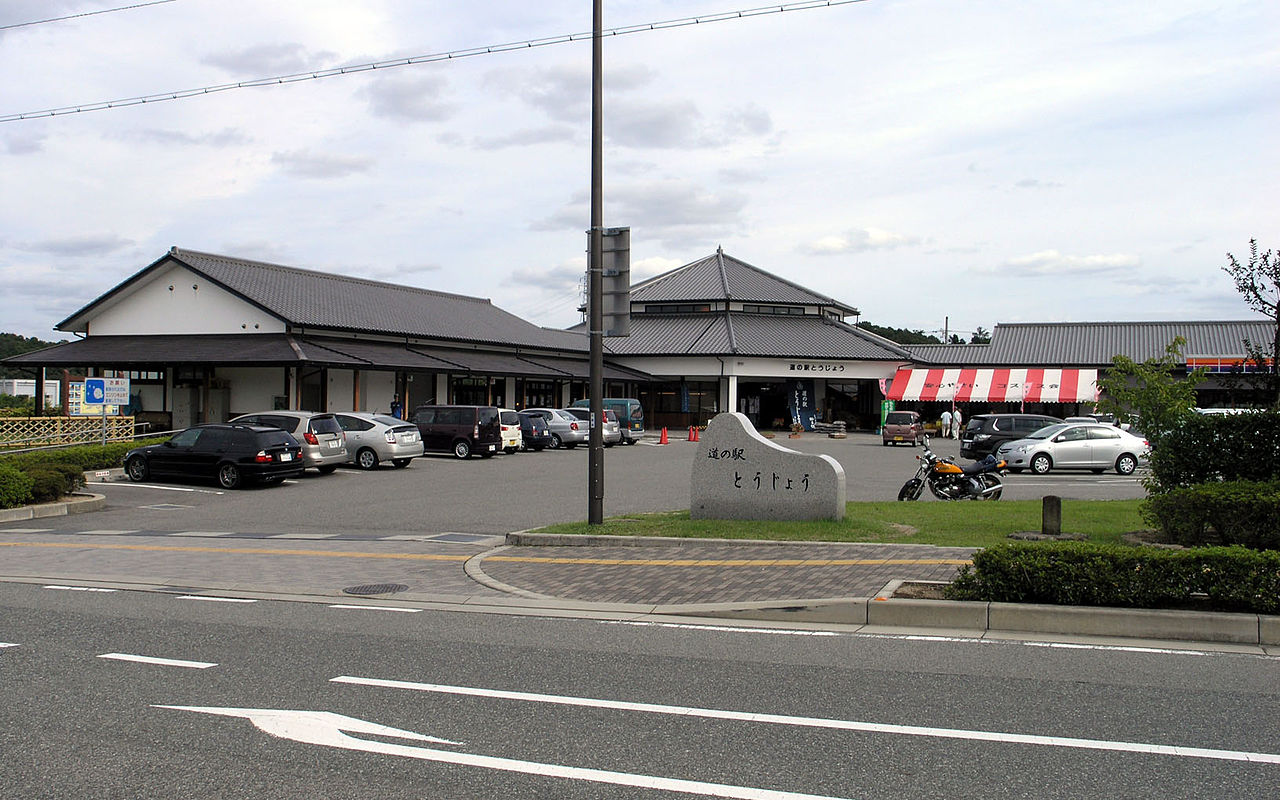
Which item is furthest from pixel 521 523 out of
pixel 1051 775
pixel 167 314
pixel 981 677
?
pixel 167 314

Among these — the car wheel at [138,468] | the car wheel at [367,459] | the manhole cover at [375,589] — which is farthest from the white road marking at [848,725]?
the car wheel at [367,459]

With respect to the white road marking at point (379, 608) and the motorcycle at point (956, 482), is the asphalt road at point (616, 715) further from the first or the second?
the motorcycle at point (956, 482)

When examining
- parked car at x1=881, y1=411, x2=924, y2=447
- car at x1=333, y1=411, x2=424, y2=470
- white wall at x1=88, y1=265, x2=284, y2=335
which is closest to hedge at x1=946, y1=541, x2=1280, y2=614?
car at x1=333, y1=411, x2=424, y2=470

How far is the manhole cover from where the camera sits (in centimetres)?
1108

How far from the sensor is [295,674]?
7.29 metres

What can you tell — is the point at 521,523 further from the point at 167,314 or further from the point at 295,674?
the point at 167,314

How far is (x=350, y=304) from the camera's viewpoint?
4591 cm

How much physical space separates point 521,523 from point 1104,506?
9.55m

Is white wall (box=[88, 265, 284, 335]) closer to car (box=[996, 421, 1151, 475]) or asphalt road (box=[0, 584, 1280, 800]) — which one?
car (box=[996, 421, 1151, 475])

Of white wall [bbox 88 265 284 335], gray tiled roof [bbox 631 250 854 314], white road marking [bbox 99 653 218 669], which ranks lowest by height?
white road marking [bbox 99 653 218 669]

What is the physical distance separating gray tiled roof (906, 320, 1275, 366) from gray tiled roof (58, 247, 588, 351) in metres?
26.5

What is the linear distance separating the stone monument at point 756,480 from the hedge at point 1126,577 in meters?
5.04

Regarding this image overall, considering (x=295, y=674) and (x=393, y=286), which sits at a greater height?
(x=393, y=286)

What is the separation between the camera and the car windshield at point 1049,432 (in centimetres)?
2839
